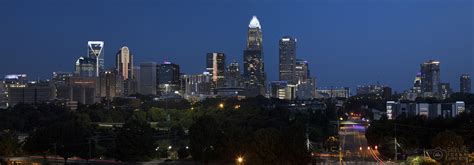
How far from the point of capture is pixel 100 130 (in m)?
55.3

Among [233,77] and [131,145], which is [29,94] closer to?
[233,77]

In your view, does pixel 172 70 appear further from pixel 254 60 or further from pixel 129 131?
pixel 129 131

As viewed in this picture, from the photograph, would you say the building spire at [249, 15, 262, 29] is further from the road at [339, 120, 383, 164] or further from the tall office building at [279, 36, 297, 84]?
the road at [339, 120, 383, 164]

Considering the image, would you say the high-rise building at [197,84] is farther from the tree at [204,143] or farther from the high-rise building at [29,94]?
the tree at [204,143]

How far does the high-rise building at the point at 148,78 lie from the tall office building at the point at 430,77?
6269 cm

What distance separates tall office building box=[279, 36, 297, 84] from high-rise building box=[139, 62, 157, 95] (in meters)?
33.5

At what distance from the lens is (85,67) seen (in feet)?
590

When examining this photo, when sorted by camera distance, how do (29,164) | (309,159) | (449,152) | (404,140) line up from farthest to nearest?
(404,140) < (29,164) < (309,159) < (449,152)

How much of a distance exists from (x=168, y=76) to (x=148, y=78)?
4.79m

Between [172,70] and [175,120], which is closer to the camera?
[175,120]

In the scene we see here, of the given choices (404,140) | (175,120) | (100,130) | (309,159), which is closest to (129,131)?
(309,159)

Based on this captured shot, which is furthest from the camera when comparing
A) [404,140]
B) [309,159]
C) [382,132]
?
[382,132]

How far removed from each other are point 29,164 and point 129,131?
4.86 meters

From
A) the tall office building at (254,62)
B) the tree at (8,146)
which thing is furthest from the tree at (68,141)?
the tall office building at (254,62)
